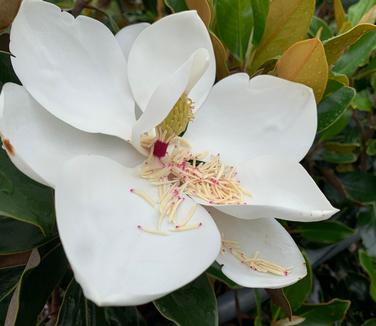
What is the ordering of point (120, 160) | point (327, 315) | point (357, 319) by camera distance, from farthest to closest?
point (357, 319)
point (327, 315)
point (120, 160)

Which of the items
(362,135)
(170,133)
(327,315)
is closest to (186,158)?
(170,133)

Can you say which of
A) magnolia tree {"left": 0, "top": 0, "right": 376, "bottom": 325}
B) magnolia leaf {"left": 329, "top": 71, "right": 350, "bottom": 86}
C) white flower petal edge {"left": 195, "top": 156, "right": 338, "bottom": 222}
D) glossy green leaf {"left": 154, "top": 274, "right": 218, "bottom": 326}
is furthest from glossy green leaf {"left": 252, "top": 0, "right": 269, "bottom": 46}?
glossy green leaf {"left": 154, "top": 274, "right": 218, "bottom": 326}

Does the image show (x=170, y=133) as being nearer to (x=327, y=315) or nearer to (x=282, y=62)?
(x=282, y=62)

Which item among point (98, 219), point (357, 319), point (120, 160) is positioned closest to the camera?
point (98, 219)

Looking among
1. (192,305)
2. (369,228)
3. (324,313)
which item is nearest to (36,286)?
(192,305)

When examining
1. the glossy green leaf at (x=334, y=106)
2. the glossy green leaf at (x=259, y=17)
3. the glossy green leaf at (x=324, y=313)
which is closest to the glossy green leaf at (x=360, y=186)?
the glossy green leaf at (x=324, y=313)

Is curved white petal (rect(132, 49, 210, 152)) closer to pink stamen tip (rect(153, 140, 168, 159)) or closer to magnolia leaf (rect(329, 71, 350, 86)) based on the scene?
pink stamen tip (rect(153, 140, 168, 159))
